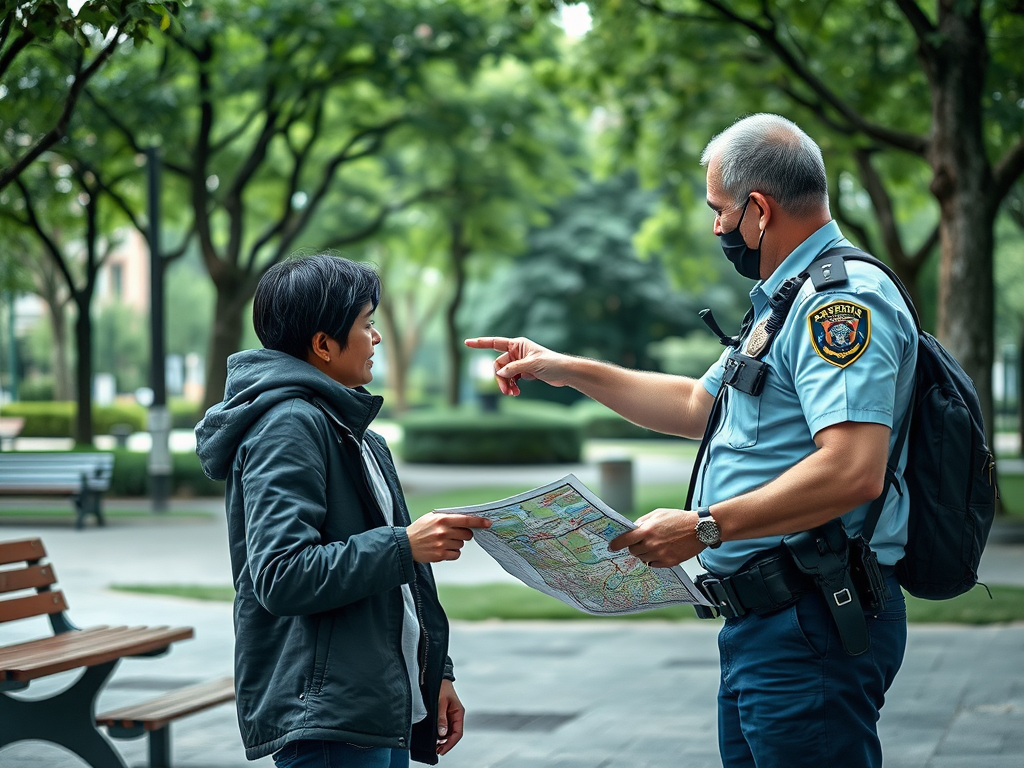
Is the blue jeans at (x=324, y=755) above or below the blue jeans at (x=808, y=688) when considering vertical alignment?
below

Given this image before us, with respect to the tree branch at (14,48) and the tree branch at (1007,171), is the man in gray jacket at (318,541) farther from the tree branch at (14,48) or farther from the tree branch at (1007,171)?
the tree branch at (1007,171)

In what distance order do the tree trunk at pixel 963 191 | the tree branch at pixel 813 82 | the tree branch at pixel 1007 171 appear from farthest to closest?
the tree branch at pixel 813 82 → the tree branch at pixel 1007 171 → the tree trunk at pixel 963 191

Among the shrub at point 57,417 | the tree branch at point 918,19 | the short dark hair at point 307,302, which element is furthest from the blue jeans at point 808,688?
the shrub at point 57,417

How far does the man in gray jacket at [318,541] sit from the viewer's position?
7.99ft

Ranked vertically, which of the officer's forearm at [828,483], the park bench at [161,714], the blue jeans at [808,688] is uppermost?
the officer's forearm at [828,483]

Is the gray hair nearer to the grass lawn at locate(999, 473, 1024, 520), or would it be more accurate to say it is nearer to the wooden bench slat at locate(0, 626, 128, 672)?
the wooden bench slat at locate(0, 626, 128, 672)

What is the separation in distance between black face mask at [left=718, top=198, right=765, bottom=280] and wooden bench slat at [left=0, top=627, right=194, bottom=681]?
9.26ft

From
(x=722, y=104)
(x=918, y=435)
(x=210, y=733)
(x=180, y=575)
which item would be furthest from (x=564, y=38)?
(x=918, y=435)

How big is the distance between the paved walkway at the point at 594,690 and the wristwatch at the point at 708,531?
9.73 ft

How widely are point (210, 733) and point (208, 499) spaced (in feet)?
41.9

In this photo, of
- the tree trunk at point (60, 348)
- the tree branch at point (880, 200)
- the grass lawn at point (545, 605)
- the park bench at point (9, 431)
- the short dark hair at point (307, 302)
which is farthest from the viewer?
the tree trunk at point (60, 348)

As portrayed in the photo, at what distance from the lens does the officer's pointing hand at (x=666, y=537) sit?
243cm

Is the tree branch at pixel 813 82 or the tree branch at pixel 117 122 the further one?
the tree branch at pixel 117 122

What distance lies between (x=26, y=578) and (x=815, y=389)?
3.71 meters
